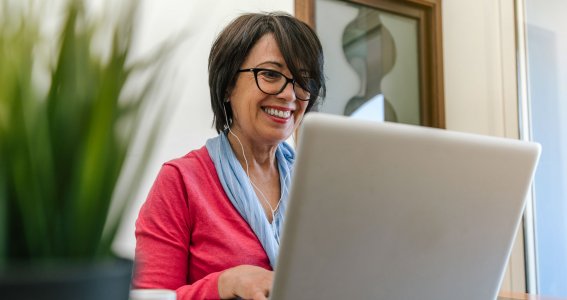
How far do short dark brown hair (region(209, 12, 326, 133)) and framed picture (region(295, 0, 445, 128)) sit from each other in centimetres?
Result: 87

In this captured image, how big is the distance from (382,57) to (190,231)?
1683 millimetres

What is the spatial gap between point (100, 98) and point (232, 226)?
0.94 meters

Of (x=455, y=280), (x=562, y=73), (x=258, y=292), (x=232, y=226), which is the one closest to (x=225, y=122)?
(x=232, y=226)

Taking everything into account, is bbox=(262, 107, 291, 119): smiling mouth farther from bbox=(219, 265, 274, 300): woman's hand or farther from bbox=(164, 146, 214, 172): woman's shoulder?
bbox=(219, 265, 274, 300): woman's hand

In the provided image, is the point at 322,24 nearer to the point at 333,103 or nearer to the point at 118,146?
the point at 333,103

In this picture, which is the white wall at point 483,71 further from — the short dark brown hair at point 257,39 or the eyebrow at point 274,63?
the eyebrow at point 274,63

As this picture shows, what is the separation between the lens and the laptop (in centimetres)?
56

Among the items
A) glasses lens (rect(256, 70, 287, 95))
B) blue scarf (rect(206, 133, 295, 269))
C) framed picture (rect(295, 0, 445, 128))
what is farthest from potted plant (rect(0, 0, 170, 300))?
framed picture (rect(295, 0, 445, 128))

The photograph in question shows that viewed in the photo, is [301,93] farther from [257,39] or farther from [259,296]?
[259,296]

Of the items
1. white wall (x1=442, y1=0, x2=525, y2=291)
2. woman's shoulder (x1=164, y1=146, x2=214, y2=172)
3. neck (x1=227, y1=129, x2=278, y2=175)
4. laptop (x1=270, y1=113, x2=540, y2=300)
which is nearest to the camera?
laptop (x1=270, y1=113, x2=540, y2=300)

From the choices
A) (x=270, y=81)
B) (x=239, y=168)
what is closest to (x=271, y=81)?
(x=270, y=81)

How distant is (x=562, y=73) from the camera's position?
212cm

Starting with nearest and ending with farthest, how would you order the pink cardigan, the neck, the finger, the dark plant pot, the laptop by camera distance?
the dark plant pot
the laptop
the finger
the pink cardigan
the neck

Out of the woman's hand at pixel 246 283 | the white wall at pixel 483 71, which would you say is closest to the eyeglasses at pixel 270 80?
the woman's hand at pixel 246 283
